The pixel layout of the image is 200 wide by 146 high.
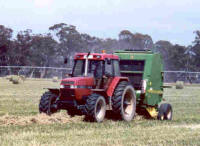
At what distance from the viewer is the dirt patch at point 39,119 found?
13.6 metres

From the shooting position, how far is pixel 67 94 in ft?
48.3

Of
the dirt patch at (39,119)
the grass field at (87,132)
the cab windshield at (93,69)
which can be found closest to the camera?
the grass field at (87,132)

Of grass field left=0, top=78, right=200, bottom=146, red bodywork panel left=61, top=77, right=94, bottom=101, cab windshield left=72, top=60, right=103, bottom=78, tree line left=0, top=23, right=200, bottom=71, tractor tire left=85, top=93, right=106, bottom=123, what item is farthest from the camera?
tree line left=0, top=23, right=200, bottom=71

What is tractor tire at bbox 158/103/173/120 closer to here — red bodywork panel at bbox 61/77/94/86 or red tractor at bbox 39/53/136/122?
red tractor at bbox 39/53/136/122

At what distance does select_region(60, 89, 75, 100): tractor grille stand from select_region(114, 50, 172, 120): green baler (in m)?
3.17

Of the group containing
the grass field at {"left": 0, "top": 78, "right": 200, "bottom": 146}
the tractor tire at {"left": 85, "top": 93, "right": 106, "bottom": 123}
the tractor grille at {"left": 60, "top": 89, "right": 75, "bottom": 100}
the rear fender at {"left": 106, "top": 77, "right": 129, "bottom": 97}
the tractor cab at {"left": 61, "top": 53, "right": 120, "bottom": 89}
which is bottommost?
the grass field at {"left": 0, "top": 78, "right": 200, "bottom": 146}

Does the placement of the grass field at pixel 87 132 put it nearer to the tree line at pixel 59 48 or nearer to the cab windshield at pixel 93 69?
the cab windshield at pixel 93 69

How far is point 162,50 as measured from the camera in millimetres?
84188

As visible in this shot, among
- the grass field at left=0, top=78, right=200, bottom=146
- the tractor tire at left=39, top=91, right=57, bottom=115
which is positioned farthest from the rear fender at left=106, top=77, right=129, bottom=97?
the tractor tire at left=39, top=91, right=57, bottom=115

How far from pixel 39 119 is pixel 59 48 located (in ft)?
219

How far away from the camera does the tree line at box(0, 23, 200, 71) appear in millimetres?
77375

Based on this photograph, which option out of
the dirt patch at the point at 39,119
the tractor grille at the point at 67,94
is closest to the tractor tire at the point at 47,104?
the dirt patch at the point at 39,119

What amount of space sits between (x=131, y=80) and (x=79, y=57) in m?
2.91

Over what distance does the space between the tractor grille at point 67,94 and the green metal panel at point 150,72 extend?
125 inches
